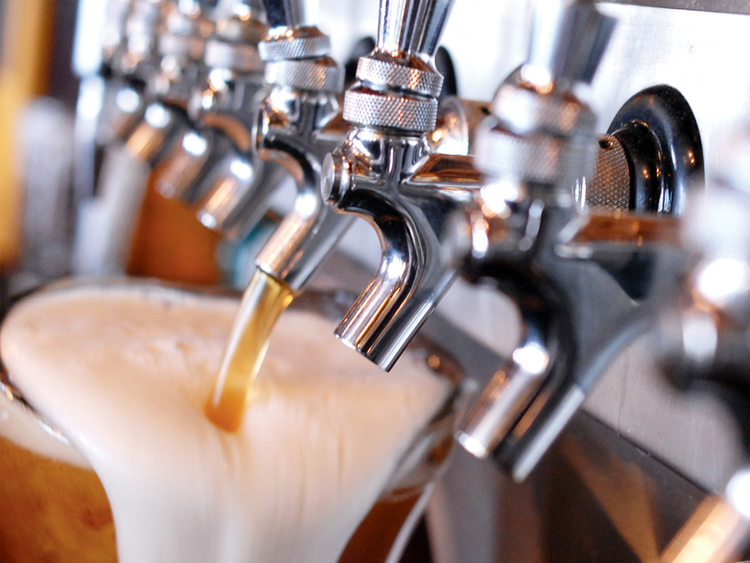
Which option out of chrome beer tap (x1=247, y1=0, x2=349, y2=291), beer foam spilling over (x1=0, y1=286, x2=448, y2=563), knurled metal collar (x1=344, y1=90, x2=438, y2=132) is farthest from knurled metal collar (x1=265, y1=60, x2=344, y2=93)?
beer foam spilling over (x1=0, y1=286, x2=448, y2=563)

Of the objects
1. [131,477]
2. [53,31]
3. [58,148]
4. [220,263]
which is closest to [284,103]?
[131,477]

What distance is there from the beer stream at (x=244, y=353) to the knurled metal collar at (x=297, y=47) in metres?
0.13

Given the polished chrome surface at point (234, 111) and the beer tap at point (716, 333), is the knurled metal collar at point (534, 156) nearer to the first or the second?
the beer tap at point (716, 333)

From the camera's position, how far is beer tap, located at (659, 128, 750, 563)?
0.20 m

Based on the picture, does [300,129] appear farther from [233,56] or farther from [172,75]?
[172,75]

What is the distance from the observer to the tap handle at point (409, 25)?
32cm

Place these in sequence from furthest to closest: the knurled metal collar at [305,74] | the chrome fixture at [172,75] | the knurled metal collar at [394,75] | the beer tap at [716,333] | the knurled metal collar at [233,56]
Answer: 1. the chrome fixture at [172,75]
2. the knurled metal collar at [233,56]
3. the knurled metal collar at [305,74]
4. the knurled metal collar at [394,75]
5. the beer tap at [716,333]

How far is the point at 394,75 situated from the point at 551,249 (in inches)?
4.5

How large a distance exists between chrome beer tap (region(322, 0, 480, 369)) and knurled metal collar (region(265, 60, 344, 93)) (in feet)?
0.32

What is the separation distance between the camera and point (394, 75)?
1.06 feet

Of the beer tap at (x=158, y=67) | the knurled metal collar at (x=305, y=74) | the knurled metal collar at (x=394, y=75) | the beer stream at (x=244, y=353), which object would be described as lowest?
the beer stream at (x=244, y=353)

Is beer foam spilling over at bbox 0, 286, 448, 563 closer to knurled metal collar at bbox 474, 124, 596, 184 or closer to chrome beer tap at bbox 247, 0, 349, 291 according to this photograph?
chrome beer tap at bbox 247, 0, 349, 291

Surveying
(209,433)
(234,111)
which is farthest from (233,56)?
(209,433)

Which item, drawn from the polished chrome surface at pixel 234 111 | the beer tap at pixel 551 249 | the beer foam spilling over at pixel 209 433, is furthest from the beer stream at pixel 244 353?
the beer tap at pixel 551 249
